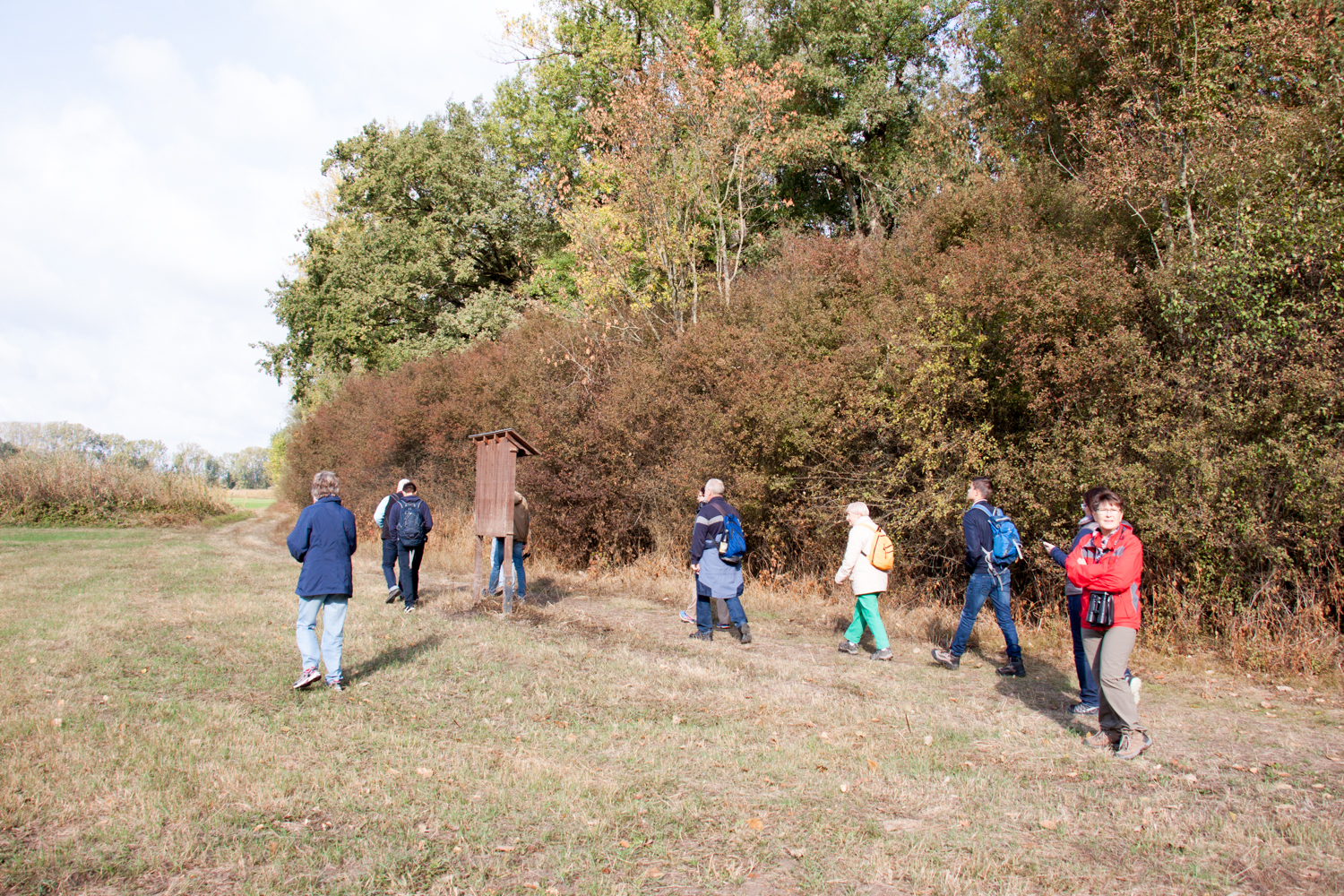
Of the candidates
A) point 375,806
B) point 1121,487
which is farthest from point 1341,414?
point 375,806

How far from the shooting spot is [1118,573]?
5613mm

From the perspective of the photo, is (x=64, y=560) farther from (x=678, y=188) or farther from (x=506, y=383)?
(x=678, y=188)

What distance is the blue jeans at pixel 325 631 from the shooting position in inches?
267

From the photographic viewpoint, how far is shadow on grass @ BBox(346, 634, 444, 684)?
7.46m

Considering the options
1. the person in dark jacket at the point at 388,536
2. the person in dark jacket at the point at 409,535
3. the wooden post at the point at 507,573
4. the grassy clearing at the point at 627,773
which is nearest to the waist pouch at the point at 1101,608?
the grassy clearing at the point at 627,773

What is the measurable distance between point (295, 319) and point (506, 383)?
15853 millimetres

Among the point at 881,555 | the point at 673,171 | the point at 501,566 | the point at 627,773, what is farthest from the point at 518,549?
the point at 673,171

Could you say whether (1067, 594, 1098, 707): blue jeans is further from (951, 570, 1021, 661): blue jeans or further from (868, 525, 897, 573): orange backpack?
(868, 525, 897, 573): orange backpack

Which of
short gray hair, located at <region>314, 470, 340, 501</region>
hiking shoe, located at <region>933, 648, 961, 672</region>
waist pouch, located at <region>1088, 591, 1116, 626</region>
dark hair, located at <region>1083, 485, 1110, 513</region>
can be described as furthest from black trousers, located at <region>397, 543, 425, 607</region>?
waist pouch, located at <region>1088, 591, 1116, 626</region>

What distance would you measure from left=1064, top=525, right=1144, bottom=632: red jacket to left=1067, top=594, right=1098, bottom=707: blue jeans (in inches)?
30.2

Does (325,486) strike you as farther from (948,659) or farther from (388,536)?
(948,659)

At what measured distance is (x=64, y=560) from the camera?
57.7 ft

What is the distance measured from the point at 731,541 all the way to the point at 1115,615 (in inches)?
170

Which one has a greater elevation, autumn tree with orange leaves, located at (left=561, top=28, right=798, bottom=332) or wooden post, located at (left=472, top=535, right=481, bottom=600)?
autumn tree with orange leaves, located at (left=561, top=28, right=798, bottom=332)
